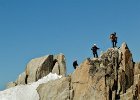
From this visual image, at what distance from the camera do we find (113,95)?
262ft

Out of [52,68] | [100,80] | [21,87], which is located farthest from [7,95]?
[100,80]

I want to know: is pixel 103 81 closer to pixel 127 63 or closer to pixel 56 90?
pixel 127 63

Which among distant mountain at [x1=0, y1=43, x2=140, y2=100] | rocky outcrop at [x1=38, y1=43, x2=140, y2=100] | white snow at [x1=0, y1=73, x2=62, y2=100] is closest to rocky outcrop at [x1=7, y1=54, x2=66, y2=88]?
white snow at [x1=0, y1=73, x2=62, y2=100]

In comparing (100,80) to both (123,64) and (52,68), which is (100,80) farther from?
(52,68)

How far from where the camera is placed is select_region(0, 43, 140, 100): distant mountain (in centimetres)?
8044

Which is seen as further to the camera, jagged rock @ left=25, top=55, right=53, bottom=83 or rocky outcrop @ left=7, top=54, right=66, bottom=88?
rocky outcrop @ left=7, top=54, right=66, bottom=88

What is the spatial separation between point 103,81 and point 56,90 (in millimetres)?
11457

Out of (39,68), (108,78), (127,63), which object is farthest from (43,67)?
(127,63)

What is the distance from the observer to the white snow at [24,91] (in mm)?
93250

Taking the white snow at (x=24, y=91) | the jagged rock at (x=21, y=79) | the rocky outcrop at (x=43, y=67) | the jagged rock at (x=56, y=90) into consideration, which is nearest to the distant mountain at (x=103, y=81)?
the jagged rock at (x=56, y=90)

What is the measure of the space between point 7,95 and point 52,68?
11.5m

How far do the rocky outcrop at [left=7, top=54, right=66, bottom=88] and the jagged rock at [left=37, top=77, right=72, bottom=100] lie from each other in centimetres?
765

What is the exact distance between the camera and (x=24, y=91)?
94688 millimetres

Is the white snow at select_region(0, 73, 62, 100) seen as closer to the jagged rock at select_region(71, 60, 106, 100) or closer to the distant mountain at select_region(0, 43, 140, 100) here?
the distant mountain at select_region(0, 43, 140, 100)
